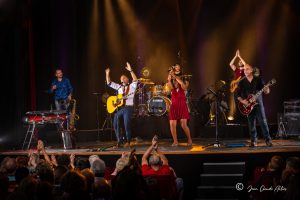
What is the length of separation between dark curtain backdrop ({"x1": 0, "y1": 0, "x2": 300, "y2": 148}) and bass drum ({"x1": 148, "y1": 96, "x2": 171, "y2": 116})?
213 cm

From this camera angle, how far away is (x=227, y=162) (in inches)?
428

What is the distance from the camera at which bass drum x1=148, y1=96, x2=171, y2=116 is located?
16.7 metres

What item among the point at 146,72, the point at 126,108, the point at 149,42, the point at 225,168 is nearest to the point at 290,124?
the point at 126,108

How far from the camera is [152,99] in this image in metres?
16.8

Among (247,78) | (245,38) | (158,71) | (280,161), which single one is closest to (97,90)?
(158,71)

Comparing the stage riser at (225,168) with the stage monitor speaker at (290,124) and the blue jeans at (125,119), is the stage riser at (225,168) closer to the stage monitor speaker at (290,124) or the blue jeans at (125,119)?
the blue jeans at (125,119)

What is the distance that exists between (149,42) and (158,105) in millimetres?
3577

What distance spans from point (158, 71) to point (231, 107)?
3311 millimetres

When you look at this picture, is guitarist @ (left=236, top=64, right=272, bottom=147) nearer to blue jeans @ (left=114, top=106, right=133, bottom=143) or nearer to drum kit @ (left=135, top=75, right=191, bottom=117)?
blue jeans @ (left=114, top=106, right=133, bottom=143)

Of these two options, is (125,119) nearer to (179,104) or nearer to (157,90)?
(179,104)

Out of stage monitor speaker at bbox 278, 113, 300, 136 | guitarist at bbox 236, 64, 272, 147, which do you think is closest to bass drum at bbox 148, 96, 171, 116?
stage monitor speaker at bbox 278, 113, 300, 136

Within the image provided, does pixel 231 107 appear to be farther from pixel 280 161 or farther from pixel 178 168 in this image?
pixel 280 161

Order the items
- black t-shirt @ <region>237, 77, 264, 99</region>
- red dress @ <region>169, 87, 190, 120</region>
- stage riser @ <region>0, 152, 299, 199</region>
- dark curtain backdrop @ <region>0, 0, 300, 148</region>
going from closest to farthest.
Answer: stage riser @ <region>0, 152, 299, 199</region>, black t-shirt @ <region>237, 77, 264, 99</region>, red dress @ <region>169, 87, 190, 120</region>, dark curtain backdrop @ <region>0, 0, 300, 148</region>

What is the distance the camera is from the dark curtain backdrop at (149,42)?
16484 mm
